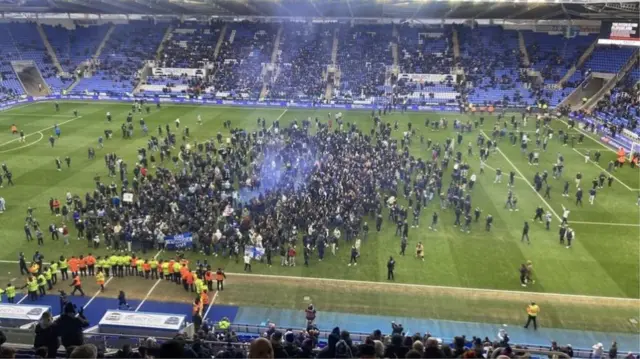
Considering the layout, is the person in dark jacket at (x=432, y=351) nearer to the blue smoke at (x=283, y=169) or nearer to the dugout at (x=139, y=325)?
the dugout at (x=139, y=325)

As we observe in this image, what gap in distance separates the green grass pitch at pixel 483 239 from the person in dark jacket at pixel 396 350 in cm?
1109

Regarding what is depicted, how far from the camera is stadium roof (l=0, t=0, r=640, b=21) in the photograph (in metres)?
53.0

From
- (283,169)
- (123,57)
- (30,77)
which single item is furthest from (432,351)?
(30,77)

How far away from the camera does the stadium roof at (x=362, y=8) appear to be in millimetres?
52969

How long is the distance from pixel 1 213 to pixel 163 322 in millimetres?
17853

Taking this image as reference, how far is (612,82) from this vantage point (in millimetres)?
55469

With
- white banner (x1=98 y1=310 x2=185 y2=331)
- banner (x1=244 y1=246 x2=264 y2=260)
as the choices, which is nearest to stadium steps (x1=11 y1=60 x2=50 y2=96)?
banner (x1=244 y1=246 x2=264 y2=260)

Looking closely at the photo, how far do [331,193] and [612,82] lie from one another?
44639 mm

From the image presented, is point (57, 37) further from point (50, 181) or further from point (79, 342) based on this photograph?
point (79, 342)

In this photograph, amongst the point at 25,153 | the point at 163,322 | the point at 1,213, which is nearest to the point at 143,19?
the point at 25,153

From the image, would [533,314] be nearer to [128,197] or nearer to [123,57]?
[128,197]

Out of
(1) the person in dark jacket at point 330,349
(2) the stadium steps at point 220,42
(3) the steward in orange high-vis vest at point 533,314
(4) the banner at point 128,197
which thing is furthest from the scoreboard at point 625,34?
(1) the person in dark jacket at point 330,349

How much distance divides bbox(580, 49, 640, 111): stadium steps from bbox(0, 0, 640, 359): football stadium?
0.26 m

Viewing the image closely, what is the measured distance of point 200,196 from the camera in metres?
26.4
